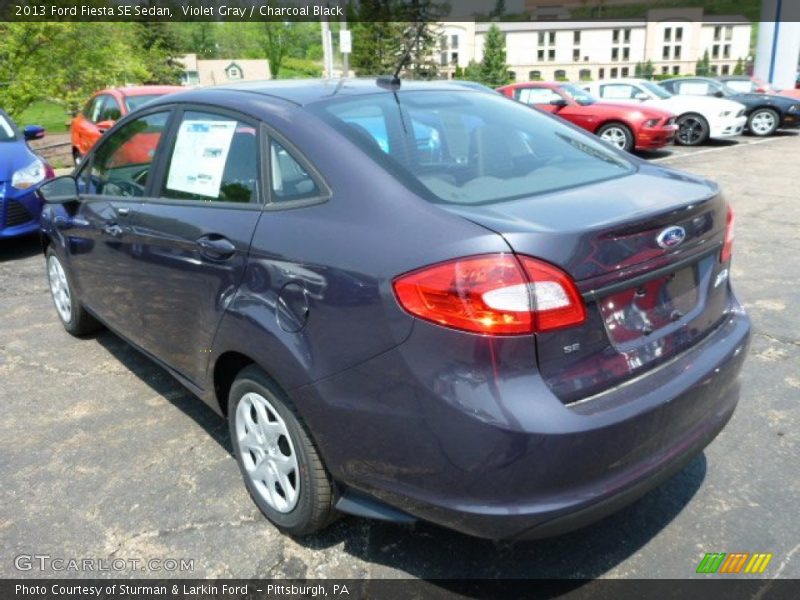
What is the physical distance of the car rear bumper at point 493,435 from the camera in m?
1.84

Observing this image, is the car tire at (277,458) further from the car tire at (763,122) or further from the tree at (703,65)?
the tree at (703,65)

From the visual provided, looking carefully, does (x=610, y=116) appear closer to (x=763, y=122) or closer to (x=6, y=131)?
(x=763, y=122)

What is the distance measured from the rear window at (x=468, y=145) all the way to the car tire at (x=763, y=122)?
15912mm

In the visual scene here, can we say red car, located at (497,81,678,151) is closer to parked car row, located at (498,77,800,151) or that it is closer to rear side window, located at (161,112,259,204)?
parked car row, located at (498,77,800,151)

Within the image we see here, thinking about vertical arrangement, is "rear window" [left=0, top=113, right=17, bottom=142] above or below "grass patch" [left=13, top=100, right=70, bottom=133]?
above

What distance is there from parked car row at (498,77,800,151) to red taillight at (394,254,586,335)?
33.7ft

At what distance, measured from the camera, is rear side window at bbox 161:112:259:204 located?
8.54 ft

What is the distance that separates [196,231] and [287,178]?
1.71 feet

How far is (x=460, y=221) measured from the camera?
1.96m

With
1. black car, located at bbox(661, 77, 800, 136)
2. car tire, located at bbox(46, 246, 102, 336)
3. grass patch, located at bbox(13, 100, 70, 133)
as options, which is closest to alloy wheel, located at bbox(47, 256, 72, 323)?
car tire, located at bbox(46, 246, 102, 336)

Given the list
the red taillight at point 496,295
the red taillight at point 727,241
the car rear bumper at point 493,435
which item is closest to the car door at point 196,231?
the car rear bumper at point 493,435

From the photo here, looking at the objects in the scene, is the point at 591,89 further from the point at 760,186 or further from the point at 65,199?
the point at 65,199

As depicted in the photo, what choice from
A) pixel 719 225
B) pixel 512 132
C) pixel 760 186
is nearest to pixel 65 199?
pixel 512 132

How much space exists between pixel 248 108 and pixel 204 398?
122cm
